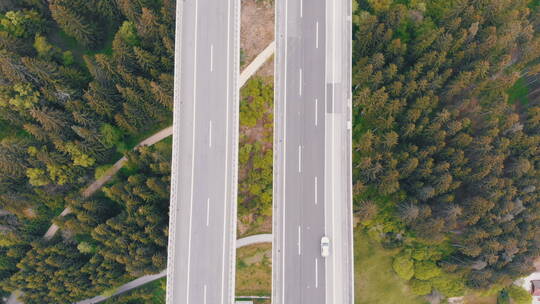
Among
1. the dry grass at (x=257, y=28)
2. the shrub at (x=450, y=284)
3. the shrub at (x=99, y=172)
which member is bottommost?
the shrub at (x=450, y=284)

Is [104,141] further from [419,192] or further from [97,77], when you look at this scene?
[419,192]

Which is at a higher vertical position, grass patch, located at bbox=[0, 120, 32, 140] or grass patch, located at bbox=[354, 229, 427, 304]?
grass patch, located at bbox=[0, 120, 32, 140]

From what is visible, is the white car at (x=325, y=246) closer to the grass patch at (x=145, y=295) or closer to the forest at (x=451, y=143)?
the forest at (x=451, y=143)

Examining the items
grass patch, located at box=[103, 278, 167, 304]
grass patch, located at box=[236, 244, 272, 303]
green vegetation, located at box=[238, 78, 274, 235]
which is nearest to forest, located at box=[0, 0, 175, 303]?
grass patch, located at box=[103, 278, 167, 304]

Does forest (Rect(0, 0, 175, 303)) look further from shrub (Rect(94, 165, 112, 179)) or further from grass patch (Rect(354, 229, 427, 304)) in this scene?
Result: grass patch (Rect(354, 229, 427, 304))

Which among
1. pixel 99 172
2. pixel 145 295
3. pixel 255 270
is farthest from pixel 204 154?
pixel 145 295

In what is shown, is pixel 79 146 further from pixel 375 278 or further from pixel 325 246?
pixel 375 278

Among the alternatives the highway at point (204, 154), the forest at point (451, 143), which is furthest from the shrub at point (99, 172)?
the forest at point (451, 143)
